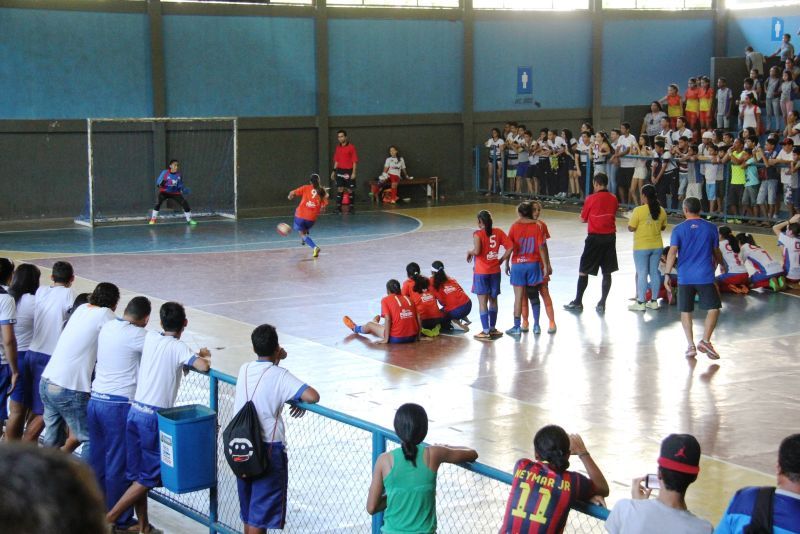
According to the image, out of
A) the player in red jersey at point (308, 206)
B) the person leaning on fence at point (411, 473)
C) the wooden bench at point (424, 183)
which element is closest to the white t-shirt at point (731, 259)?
the player in red jersey at point (308, 206)

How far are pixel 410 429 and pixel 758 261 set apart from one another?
14.2 m

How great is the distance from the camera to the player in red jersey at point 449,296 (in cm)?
1591

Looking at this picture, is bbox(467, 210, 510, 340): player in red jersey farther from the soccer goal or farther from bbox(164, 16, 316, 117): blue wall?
bbox(164, 16, 316, 117): blue wall

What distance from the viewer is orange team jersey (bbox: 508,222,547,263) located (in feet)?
51.2

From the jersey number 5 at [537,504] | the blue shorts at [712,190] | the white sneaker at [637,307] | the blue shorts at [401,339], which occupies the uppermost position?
the blue shorts at [712,190]

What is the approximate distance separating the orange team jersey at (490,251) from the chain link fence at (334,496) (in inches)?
205

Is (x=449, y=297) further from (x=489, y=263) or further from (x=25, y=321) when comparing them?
(x=25, y=321)

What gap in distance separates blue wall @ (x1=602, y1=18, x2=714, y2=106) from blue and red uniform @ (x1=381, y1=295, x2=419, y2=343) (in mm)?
24461

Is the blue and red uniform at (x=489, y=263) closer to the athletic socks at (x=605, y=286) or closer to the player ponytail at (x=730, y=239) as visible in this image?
the athletic socks at (x=605, y=286)

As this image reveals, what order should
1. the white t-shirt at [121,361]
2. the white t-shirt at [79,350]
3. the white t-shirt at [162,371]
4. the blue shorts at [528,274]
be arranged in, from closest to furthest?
1. the white t-shirt at [162,371]
2. the white t-shirt at [121,361]
3. the white t-shirt at [79,350]
4. the blue shorts at [528,274]

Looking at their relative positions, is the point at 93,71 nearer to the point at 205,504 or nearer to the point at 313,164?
the point at 313,164

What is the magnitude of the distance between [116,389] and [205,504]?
1524 mm

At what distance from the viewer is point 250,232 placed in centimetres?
2734

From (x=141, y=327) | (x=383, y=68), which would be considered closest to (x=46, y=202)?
(x=383, y=68)
